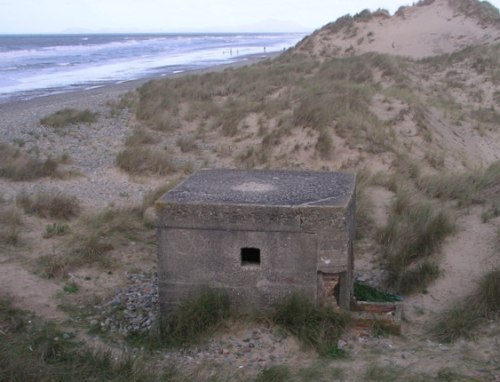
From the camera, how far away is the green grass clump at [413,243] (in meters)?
6.24

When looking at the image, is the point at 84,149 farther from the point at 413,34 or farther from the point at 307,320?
the point at 413,34

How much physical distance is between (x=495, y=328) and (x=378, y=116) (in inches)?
377

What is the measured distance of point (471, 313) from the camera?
17.3ft

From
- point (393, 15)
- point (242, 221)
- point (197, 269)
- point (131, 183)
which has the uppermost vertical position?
point (393, 15)

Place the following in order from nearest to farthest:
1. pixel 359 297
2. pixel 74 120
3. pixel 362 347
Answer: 1. pixel 362 347
2. pixel 359 297
3. pixel 74 120

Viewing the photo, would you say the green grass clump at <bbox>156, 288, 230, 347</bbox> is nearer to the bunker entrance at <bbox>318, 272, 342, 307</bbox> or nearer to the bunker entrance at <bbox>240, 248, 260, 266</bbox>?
the bunker entrance at <bbox>240, 248, 260, 266</bbox>

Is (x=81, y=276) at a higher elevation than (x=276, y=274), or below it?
below

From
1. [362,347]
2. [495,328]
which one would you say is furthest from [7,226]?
[495,328]

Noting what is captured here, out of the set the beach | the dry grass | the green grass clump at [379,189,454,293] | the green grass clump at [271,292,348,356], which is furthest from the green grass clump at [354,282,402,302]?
the dry grass

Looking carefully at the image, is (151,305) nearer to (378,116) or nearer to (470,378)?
(470,378)

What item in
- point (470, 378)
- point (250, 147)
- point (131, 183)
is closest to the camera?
point (470, 378)

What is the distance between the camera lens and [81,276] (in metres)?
6.75

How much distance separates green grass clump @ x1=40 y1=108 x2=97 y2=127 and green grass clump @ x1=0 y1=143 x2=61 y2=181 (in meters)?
4.27

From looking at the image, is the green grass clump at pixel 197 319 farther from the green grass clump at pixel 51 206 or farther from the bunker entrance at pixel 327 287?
the green grass clump at pixel 51 206
